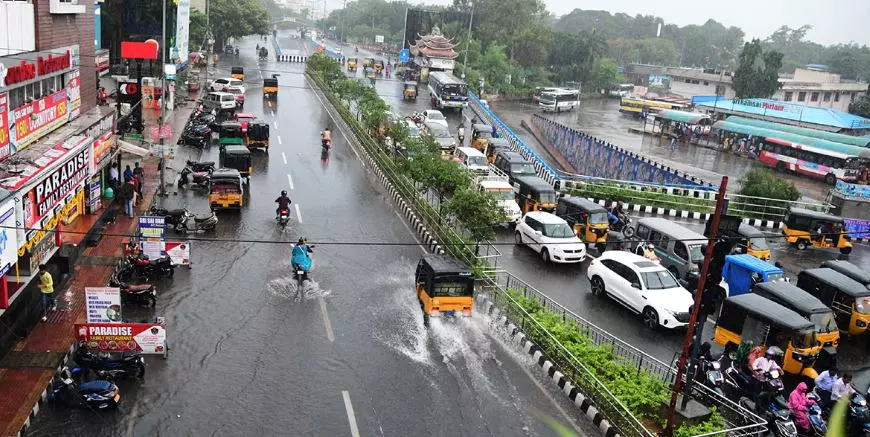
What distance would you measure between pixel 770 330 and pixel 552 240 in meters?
8.30

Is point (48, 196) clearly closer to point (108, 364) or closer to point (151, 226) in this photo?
point (151, 226)

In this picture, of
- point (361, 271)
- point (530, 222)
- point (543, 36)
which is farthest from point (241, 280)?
point (543, 36)

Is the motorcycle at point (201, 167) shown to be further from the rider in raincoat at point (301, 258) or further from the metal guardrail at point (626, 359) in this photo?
the metal guardrail at point (626, 359)

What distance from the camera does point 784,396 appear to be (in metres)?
16.4

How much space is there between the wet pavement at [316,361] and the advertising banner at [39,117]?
17.2 ft

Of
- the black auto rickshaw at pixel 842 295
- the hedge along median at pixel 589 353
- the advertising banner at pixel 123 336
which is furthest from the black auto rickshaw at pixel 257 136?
the black auto rickshaw at pixel 842 295

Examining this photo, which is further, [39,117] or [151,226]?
[151,226]

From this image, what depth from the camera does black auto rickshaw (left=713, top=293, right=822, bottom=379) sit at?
56.6ft

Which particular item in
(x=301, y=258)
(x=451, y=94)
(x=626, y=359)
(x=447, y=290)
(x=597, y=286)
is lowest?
(x=626, y=359)

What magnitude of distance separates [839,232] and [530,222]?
43.7 feet

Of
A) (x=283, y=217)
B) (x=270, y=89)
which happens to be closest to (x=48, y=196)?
(x=283, y=217)

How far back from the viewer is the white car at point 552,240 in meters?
24.4

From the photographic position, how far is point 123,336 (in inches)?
601

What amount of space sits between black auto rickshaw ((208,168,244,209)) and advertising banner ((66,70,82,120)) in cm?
513
